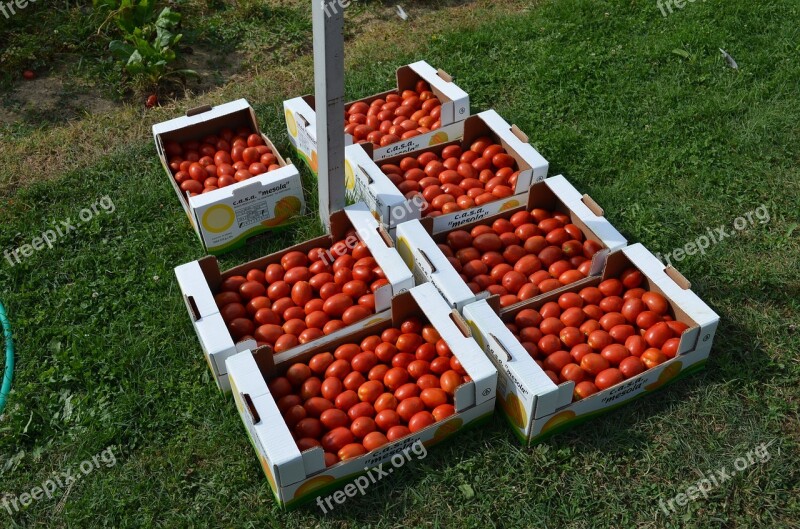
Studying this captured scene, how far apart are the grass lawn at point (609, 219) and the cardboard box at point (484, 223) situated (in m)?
0.65

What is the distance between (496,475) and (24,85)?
5598 mm

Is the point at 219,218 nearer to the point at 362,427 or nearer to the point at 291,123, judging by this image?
the point at 291,123

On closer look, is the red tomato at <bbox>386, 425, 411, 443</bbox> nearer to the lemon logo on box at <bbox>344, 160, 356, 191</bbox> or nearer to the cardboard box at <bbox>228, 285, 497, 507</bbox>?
the cardboard box at <bbox>228, 285, 497, 507</bbox>

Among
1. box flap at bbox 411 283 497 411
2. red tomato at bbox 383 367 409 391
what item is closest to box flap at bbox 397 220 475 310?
box flap at bbox 411 283 497 411

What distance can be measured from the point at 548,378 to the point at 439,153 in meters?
2.41

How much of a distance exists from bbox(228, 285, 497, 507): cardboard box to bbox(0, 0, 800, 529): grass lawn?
17 cm

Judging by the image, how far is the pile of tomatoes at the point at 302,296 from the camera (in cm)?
445

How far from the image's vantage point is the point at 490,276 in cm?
480

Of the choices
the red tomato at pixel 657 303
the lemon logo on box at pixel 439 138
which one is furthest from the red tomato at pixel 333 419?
the lemon logo on box at pixel 439 138

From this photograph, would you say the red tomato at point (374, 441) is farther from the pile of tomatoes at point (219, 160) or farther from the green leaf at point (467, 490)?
the pile of tomatoes at point (219, 160)

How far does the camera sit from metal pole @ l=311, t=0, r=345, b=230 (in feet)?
13.2

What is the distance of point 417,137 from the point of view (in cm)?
574

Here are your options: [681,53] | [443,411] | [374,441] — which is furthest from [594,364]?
[681,53]

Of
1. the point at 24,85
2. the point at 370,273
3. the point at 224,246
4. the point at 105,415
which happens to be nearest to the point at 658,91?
the point at 370,273
